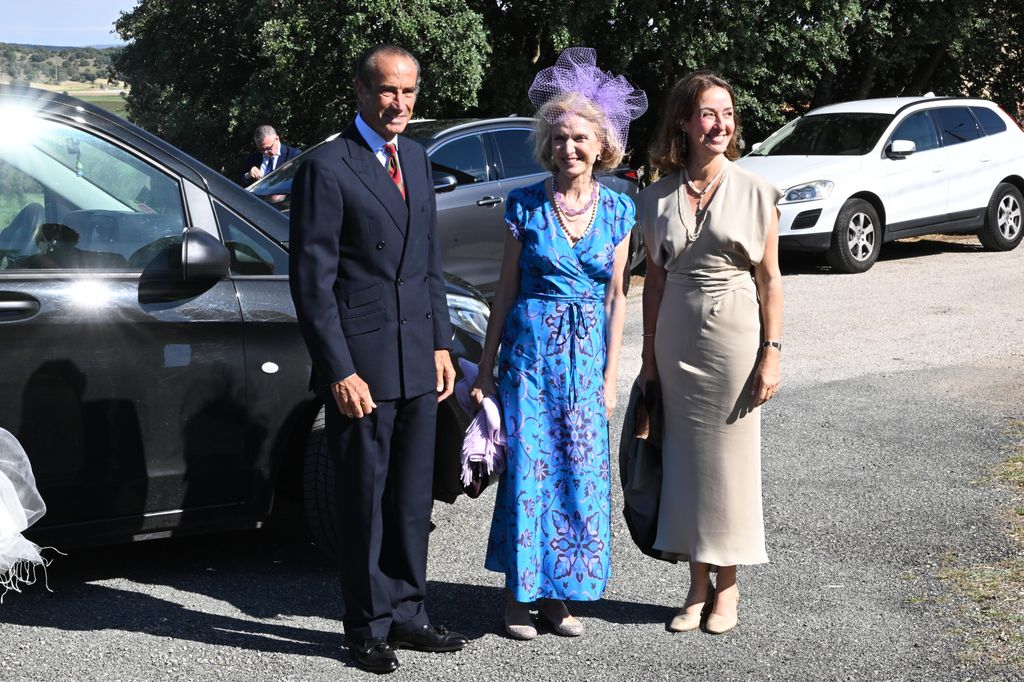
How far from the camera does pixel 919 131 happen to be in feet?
45.5

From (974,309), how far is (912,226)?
9.03 feet

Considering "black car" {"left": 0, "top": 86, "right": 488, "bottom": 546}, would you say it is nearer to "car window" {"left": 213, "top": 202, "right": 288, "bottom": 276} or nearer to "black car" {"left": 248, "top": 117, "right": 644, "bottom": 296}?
"car window" {"left": 213, "top": 202, "right": 288, "bottom": 276}

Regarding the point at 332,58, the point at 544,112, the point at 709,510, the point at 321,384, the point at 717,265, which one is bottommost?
the point at 709,510

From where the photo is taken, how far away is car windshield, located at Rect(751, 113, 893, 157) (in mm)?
13586

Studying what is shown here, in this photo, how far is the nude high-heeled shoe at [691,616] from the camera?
4516 millimetres

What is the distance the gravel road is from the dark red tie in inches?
61.8

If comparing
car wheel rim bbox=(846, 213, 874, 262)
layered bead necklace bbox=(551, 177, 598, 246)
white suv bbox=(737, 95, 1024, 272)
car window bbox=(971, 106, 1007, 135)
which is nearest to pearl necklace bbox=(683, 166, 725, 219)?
layered bead necklace bbox=(551, 177, 598, 246)

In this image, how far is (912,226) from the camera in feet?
44.6

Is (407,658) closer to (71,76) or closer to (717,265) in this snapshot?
(717,265)

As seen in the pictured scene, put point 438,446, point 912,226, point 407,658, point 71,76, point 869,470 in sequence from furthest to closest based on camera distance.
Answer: point 912,226 → point 869,470 → point 71,76 → point 438,446 → point 407,658

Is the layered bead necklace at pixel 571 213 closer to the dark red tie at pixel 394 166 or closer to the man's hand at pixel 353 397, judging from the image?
the dark red tie at pixel 394 166

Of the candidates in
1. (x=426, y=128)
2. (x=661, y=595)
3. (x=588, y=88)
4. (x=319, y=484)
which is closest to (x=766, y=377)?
(x=661, y=595)

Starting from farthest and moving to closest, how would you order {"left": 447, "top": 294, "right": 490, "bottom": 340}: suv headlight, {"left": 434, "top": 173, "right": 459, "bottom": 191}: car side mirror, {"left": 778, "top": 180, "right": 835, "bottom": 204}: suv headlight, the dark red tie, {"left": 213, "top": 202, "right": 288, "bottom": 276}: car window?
{"left": 778, "top": 180, "right": 835, "bottom": 204}: suv headlight → {"left": 434, "top": 173, "right": 459, "bottom": 191}: car side mirror → {"left": 447, "top": 294, "right": 490, "bottom": 340}: suv headlight → {"left": 213, "top": 202, "right": 288, "bottom": 276}: car window → the dark red tie

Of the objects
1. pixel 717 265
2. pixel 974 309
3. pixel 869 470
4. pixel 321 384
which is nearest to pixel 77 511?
pixel 321 384
